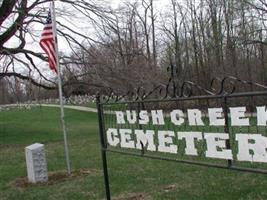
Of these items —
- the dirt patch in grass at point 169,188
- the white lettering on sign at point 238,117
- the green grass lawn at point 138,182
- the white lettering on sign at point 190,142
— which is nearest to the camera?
the white lettering on sign at point 238,117

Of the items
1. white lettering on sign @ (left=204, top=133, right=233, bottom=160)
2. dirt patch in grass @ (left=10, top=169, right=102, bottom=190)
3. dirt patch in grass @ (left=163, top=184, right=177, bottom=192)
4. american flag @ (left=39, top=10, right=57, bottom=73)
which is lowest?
dirt patch in grass @ (left=10, top=169, right=102, bottom=190)

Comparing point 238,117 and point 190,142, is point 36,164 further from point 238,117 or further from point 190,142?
point 238,117

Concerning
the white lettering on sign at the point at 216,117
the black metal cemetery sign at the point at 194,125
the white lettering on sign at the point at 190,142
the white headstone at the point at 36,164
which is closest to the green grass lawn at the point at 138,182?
the white headstone at the point at 36,164

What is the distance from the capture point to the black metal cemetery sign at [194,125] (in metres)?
5.35

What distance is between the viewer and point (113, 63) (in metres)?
22.1

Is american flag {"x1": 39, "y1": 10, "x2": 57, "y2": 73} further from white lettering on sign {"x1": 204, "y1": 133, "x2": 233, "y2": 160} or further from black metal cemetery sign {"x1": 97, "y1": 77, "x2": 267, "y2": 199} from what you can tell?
white lettering on sign {"x1": 204, "y1": 133, "x2": 233, "y2": 160}

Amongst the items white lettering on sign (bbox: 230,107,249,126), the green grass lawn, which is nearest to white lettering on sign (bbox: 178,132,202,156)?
white lettering on sign (bbox: 230,107,249,126)

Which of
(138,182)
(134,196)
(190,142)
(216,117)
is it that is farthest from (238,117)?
(138,182)

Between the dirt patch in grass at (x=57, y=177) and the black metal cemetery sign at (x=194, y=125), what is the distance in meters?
3.24

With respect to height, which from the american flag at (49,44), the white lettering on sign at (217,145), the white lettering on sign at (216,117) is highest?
the american flag at (49,44)

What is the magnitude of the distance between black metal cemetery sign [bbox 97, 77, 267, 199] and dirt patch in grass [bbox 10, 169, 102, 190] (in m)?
3.24

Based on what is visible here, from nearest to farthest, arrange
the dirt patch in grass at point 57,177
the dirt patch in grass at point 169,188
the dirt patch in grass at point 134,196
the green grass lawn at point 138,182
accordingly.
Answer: the green grass lawn at point 138,182 < the dirt patch in grass at point 134,196 < the dirt patch in grass at point 169,188 < the dirt patch in grass at point 57,177

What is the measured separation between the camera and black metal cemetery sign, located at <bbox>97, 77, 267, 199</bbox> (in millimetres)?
5348

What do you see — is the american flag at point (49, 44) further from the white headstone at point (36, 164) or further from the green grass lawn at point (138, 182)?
the green grass lawn at point (138, 182)
